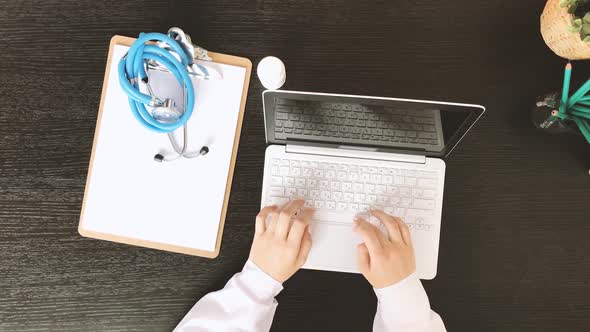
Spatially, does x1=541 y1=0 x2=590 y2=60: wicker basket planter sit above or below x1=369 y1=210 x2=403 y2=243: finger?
above

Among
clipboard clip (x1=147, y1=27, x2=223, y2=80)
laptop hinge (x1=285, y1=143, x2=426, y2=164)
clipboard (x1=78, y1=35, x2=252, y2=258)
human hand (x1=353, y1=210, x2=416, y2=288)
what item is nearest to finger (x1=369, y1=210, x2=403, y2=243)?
human hand (x1=353, y1=210, x2=416, y2=288)

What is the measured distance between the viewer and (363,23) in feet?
2.71

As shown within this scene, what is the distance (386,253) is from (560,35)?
468 mm

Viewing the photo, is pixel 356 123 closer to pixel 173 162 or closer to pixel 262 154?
pixel 262 154

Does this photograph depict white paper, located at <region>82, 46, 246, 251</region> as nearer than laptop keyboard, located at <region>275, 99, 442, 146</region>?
No

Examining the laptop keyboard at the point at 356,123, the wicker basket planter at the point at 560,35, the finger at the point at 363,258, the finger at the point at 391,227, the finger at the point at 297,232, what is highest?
the wicker basket planter at the point at 560,35

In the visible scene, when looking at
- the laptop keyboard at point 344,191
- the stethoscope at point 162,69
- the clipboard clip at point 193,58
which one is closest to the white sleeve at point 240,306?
the laptop keyboard at point 344,191

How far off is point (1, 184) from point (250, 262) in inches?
19.4

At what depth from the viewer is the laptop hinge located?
2.54 ft

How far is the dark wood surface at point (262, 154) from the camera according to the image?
30.3 inches

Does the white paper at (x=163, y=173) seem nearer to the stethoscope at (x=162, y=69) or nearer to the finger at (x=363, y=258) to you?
the stethoscope at (x=162, y=69)

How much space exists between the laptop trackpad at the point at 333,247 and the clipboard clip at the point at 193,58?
339 mm

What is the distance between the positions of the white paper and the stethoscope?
28 mm

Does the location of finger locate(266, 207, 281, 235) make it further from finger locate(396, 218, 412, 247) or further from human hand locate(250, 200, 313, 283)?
finger locate(396, 218, 412, 247)
